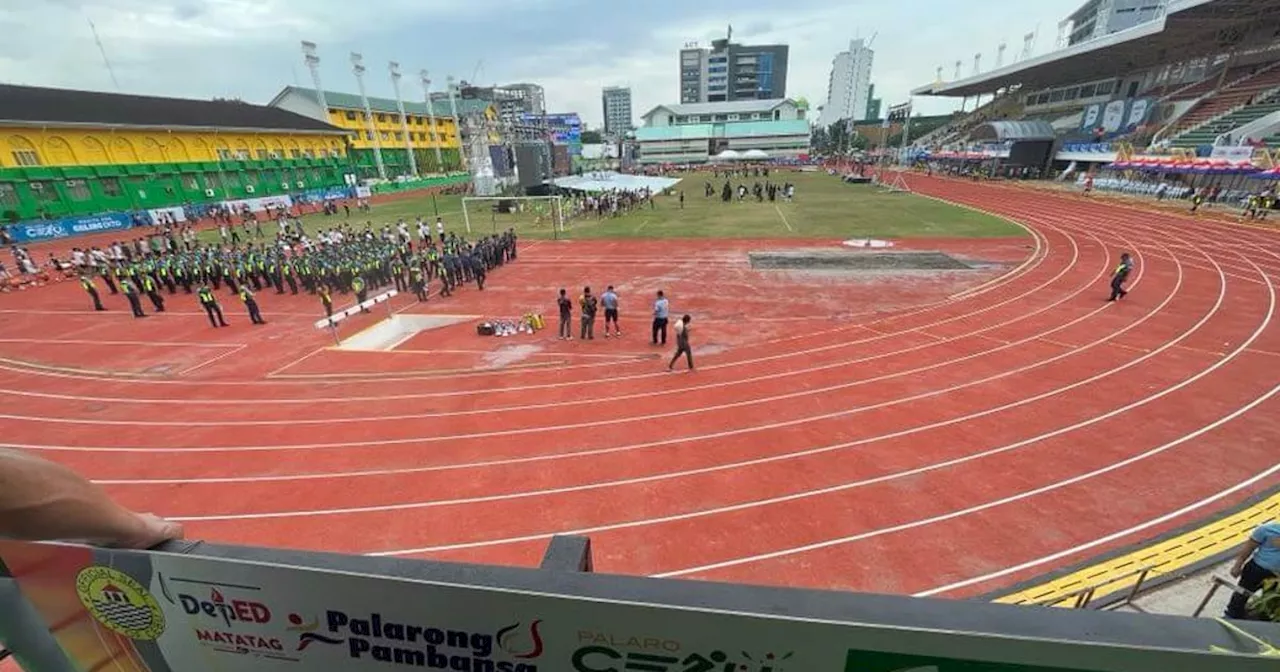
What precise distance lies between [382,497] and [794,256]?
18.7 metres

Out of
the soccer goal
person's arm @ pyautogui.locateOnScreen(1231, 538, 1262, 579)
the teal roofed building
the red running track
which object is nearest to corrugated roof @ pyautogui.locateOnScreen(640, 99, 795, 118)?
the teal roofed building

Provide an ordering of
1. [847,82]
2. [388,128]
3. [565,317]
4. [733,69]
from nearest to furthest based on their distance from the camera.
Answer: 1. [565,317]
2. [388,128]
3. [733,69]
4. [847,82]

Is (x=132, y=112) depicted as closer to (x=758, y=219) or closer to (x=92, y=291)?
(x=92, y=291)

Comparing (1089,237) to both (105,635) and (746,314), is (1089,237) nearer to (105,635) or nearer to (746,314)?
(746,314)

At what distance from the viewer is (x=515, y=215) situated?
125ft

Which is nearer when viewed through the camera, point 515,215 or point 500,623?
point 500,623

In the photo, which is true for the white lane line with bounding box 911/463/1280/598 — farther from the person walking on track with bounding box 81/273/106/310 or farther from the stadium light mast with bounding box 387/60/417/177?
the stadium light mast with bounding box 387/60/417/177

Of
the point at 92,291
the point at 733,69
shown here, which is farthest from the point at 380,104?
the point at 733,69

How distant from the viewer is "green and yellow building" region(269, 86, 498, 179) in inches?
2564

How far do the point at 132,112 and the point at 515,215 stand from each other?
112 ft

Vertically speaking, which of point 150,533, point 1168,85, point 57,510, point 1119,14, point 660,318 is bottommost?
point 660,318

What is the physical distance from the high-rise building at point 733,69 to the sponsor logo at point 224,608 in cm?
15837

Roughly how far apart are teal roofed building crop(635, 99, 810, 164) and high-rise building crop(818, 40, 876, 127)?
2103 inches

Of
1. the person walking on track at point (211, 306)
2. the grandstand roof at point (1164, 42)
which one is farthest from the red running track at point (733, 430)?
the grandstand roof at point (1164, 42)
